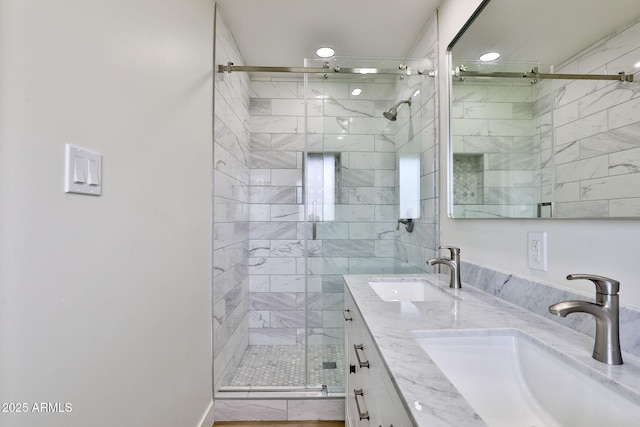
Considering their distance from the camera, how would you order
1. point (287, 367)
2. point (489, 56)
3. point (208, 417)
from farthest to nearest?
point (287, 367), point (208, 417), point (489, 56)

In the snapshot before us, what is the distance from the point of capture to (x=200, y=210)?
1.58 metres

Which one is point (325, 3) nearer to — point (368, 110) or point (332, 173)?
point (368, 110)

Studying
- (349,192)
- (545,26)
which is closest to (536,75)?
(545,26)

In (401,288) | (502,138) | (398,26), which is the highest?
(398,26)

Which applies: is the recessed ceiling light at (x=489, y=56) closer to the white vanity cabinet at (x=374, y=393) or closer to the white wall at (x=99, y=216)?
the white vanity cabinet at (x=374, y=393)

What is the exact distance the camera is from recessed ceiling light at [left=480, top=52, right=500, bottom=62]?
1.25 meters

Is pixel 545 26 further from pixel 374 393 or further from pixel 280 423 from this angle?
pixel 280 423

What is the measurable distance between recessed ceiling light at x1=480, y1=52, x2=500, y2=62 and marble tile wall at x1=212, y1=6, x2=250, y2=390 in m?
1.49

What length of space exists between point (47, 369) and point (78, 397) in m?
0.15

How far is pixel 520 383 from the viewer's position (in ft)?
2.51

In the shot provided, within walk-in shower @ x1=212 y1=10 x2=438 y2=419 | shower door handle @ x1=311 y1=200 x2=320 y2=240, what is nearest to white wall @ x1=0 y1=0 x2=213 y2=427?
walk-in shower @ x1=212 y1=10 x2=438 y2=419

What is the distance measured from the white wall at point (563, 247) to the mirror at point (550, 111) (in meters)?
0.04

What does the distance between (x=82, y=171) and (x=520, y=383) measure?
4.09 feet

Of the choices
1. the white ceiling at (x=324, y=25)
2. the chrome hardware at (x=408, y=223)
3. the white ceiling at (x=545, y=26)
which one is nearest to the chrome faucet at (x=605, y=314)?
the white ceiling at (x=545, y=26)
